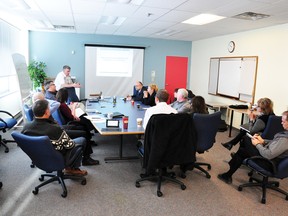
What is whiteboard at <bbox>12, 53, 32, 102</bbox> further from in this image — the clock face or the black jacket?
the clock face

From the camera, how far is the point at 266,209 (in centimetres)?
266

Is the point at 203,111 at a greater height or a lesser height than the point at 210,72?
lesser

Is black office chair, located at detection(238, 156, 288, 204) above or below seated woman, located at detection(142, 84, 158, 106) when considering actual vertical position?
below

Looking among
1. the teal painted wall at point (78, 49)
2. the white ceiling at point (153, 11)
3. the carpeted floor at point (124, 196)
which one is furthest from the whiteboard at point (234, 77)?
the carpeted floor at point (124, 196)

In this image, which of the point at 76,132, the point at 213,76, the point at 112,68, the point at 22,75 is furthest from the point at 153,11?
the point at 112,68

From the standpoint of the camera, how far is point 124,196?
277 centimetres

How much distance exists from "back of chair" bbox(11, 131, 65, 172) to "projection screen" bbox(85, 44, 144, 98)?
18.5 feet

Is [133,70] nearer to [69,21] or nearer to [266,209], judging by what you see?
[69,21]

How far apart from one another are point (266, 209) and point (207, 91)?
5234 millimetres

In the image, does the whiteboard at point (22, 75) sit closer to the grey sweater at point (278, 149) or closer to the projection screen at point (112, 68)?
the projection screen at point (112, 68)

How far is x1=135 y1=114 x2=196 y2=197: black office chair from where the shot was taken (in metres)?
2.59

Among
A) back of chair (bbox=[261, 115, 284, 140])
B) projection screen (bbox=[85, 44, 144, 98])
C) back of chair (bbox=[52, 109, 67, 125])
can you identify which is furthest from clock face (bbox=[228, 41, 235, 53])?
back of chair (bbox=[52, 109, 67, 125])

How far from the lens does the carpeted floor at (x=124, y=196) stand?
2498 millimetres

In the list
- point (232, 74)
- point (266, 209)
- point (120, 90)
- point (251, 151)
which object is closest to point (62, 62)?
→ point (120, 90)
